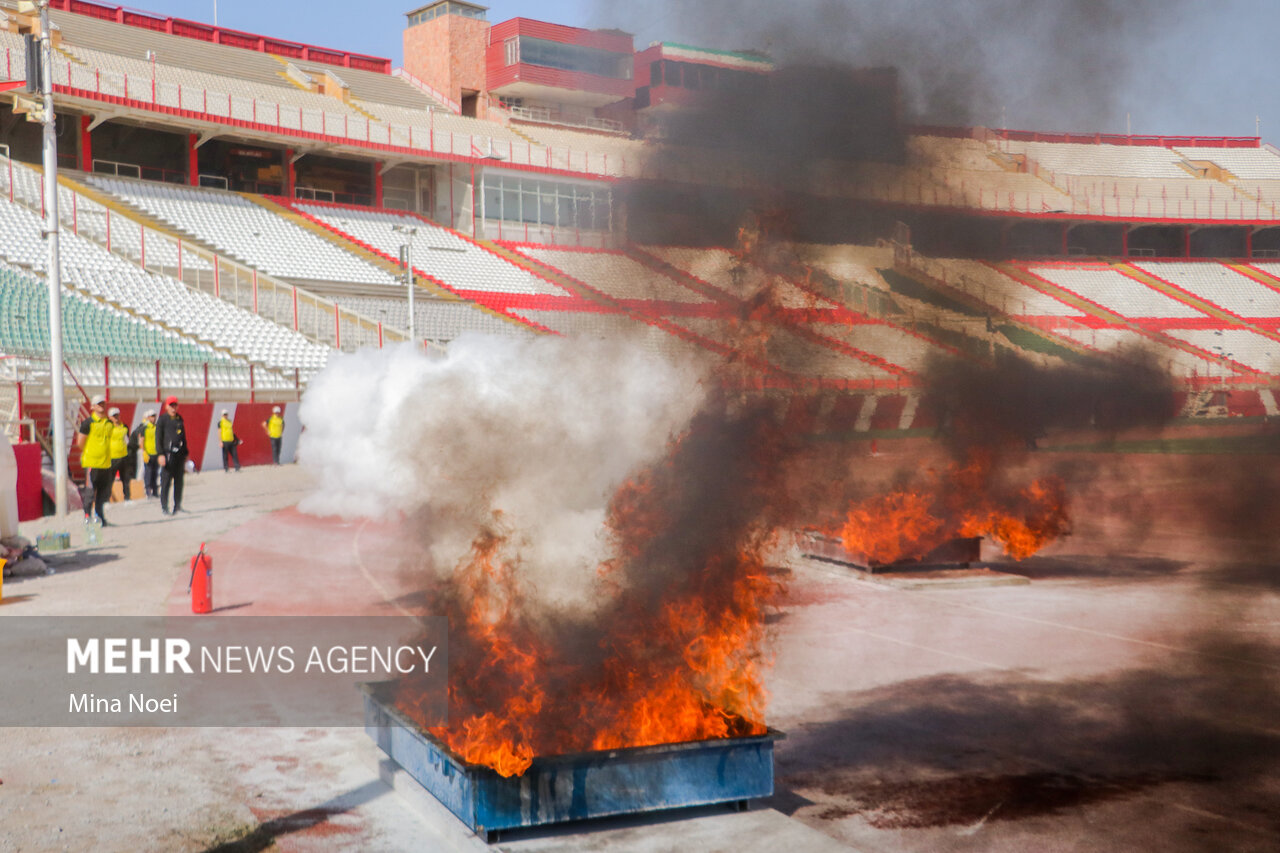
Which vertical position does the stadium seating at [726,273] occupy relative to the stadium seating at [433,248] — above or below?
below

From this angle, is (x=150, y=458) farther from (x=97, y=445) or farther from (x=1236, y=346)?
(x=1236, y=346)

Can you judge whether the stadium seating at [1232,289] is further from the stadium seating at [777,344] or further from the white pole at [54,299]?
the white pole at [54,299]

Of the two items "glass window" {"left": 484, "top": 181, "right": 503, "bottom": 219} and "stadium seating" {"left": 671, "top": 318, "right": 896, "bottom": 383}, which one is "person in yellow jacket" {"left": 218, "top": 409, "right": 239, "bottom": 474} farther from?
"stadium seating" {"left": 671, "top": 318, "right": 896, "bottom": 383}

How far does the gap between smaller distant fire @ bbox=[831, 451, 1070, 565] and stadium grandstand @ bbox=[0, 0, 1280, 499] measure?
2436 mm

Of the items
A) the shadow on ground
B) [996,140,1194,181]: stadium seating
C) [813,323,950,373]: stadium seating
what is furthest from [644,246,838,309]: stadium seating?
the shadow on ground

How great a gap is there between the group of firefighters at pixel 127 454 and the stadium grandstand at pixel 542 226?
2565mm

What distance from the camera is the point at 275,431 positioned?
2847 cm

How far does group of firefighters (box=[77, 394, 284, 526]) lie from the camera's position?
54.3 ft

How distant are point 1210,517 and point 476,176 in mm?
40374

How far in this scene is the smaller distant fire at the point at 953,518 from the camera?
1421 cm

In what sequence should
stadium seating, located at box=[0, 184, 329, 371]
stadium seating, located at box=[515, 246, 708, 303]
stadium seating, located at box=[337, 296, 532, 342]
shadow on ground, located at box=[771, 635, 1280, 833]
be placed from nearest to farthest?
shadow on ground, located at box=[771, 635, 1280, 833] → stadium seating, located at box=[515, 246, 708, 303] → stadium seating, located at box=[0, 184, 329, 371] → stadium seating, located at box=[337, 296, 532, 342]

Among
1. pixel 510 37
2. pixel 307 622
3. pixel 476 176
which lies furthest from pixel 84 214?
pixel 307 622

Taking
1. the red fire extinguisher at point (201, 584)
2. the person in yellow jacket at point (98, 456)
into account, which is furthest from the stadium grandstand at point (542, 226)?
the person in yellow jacket at point (98, 456)

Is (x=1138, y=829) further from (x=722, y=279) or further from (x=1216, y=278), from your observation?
(x=1216, y=278)
